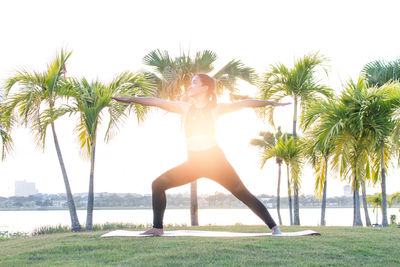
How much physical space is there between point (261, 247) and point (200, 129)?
1811 mm

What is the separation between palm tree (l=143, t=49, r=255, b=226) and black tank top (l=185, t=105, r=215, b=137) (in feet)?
27.4

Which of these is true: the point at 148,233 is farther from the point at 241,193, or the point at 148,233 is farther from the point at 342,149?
the point at 342,149

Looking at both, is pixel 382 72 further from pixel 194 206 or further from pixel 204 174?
pixel 204 174

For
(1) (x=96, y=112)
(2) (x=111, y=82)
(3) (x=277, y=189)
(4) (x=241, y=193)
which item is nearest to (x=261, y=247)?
(4) (x=241, y=193)

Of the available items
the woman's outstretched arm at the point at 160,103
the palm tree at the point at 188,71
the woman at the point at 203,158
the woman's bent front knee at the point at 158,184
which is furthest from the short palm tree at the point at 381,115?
the woman's bent front knee at the point at 158,184

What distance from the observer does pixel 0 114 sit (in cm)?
1107

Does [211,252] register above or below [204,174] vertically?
below

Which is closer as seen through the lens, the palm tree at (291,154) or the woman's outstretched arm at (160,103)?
the woman's outstretched arm at (160,103)

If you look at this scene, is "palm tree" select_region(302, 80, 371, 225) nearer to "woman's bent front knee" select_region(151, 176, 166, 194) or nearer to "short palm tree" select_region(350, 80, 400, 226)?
"short palm tree" select_region(350, 80, 400, 226)

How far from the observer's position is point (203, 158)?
570 cm

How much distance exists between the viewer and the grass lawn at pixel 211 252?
15.6ft

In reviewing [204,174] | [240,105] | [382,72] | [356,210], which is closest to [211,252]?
[204,174]

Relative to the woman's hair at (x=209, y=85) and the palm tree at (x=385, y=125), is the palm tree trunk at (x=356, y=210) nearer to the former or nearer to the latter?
the palm tree at (x=385, y=125)

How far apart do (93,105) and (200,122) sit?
6.16 meters
